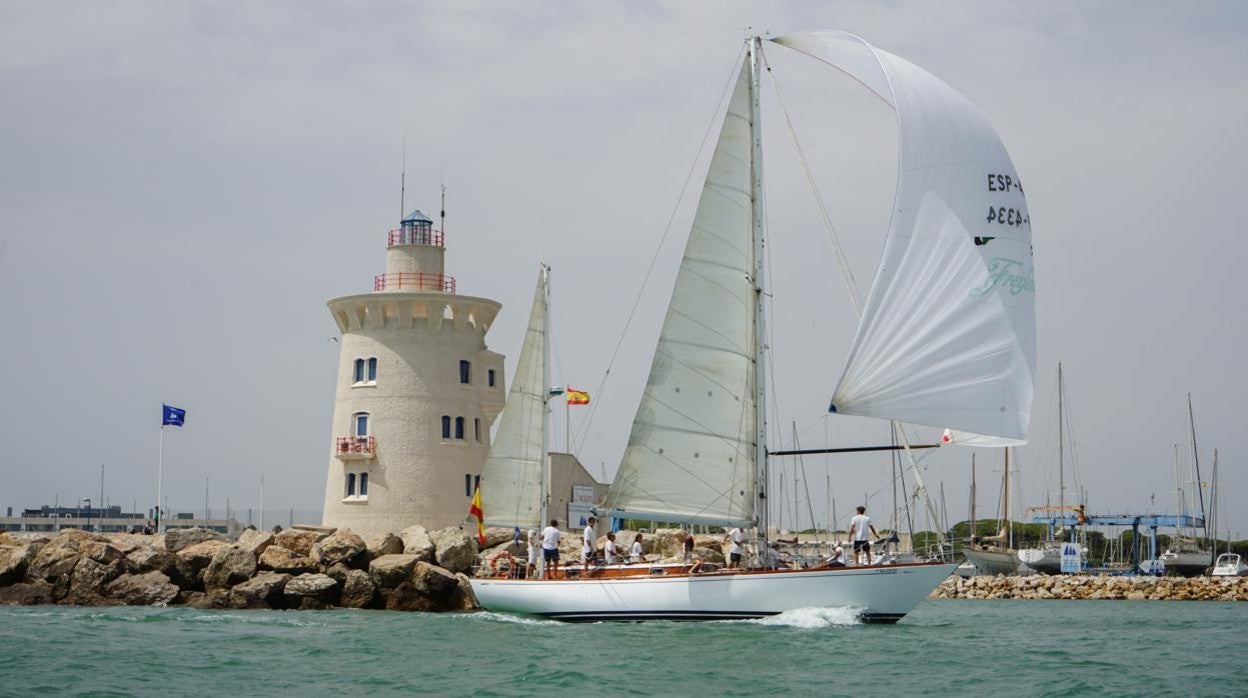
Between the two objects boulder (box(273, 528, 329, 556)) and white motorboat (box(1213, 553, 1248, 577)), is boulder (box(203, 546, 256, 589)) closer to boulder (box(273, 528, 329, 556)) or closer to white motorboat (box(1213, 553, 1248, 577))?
boulder (box(273, 528, 329, 556))

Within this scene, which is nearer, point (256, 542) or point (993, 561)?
point (256, 542)

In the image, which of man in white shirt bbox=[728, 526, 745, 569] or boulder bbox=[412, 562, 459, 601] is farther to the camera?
boulder bbox=[412, 562, 459, 601]

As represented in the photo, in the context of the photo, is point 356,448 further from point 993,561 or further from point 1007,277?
point 993,561

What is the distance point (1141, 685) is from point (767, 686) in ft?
15.0

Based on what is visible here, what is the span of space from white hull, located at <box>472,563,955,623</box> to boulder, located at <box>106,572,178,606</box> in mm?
11690

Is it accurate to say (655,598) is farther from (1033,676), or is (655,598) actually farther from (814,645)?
(1033,676)

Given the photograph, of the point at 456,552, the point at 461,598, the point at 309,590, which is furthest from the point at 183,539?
the point at 461,598

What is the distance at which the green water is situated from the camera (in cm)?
1664

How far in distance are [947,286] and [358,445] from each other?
20458 mm

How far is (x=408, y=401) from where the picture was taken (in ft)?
124

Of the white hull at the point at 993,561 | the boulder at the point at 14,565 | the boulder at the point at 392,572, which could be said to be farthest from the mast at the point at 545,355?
the white hull at the point at 993,561

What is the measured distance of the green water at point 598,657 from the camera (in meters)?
16.6

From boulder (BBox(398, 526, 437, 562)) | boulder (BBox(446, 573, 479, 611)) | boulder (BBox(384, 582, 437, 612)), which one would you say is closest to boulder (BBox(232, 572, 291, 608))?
boulder (BBox(384, 582, 437, 612))

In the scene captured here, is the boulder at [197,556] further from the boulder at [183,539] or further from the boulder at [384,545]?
the boulder at [384,545]
